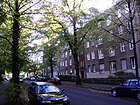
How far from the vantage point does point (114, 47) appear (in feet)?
104

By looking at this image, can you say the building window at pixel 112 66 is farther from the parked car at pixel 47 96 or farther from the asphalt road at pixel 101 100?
the parked car at pixel 47 96

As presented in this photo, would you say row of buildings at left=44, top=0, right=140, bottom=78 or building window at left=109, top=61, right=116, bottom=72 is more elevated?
Result: row of buildings at left=44, top=0, right=140, bottom=78

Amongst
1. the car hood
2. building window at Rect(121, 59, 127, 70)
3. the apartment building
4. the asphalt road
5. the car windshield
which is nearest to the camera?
the car hood

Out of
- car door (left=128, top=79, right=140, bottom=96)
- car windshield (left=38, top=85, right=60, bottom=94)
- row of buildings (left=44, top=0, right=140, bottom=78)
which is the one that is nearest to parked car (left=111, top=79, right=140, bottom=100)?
car door (left=128, top=79, right=140, bottom=96)

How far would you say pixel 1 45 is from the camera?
25312mm

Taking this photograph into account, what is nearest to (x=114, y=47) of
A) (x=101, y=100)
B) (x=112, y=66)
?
(x=101, y=100)

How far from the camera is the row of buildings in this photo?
27.4 metres

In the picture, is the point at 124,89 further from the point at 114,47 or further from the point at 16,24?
the point at 114,47

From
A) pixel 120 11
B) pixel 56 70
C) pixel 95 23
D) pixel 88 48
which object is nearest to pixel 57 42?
pixel 95 23

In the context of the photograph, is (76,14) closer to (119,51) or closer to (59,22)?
(59,22)

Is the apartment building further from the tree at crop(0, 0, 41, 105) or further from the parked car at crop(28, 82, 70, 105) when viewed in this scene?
the parked car at crop(28, 82, 70, 105)

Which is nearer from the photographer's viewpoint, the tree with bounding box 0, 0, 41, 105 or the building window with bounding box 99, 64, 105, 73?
the tree with bounding box 0, 0, 41, 105

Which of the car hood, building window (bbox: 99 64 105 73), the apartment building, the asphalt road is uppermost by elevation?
the apartment building

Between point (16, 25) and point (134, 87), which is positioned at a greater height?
point (16, 25)
